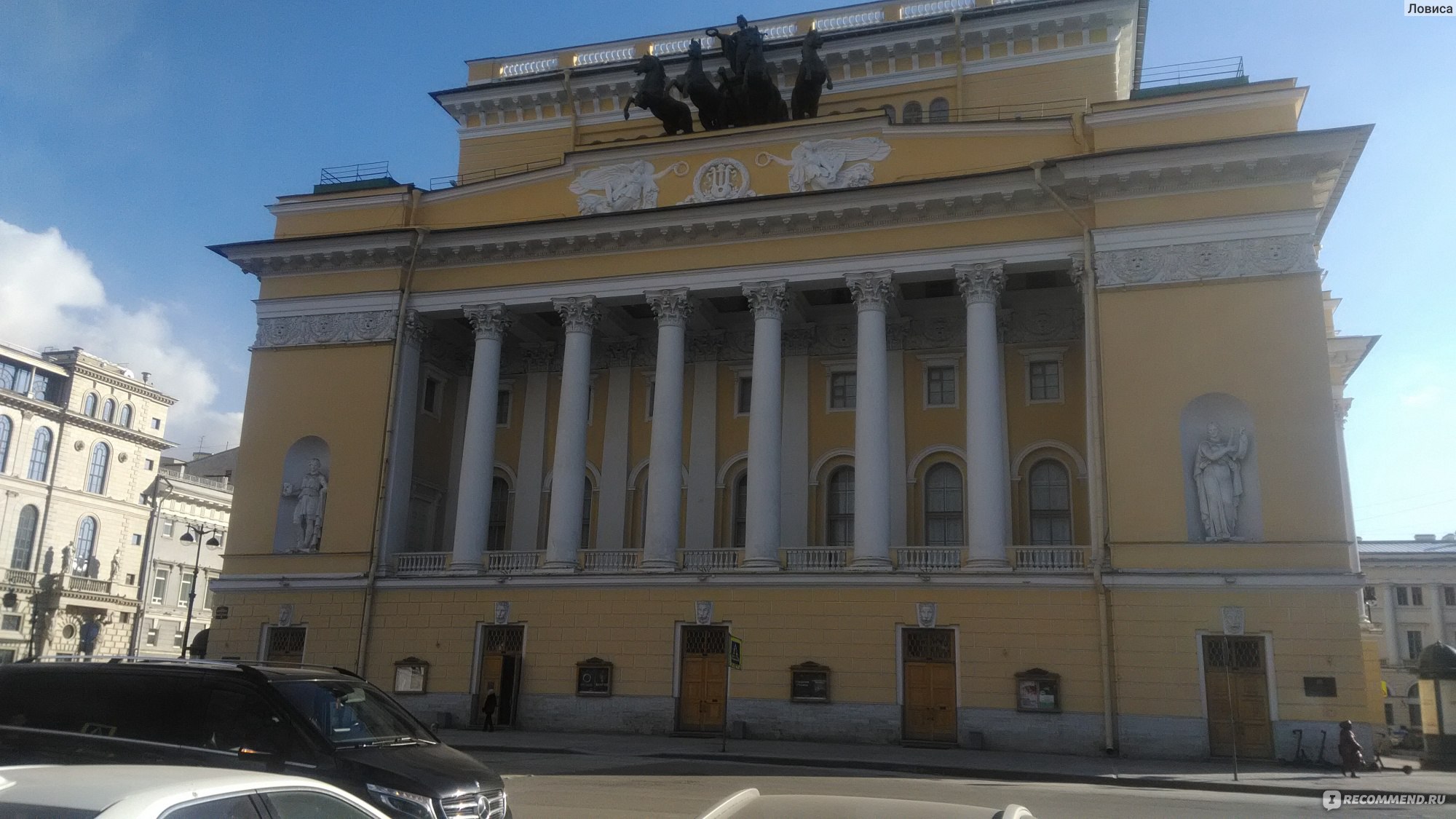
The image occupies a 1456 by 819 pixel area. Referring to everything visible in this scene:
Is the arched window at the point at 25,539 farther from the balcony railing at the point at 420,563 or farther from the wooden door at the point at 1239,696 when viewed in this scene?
the wooden door at the point at 1239,696

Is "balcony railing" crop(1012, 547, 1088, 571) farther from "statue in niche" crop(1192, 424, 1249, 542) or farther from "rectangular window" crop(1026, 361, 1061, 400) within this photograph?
"rectangular window" crop(1026, 361, 1061, 400)

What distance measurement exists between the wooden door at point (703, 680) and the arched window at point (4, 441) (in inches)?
1925

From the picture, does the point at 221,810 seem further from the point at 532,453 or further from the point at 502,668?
the point at 532,453

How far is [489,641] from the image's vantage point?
27.1 metres

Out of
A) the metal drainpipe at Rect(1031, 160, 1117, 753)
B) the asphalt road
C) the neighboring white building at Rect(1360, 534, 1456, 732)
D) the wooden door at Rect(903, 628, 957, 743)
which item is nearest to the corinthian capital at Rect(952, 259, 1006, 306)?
the metal drainpipe at Rect(1031, 160, 1117, 753)

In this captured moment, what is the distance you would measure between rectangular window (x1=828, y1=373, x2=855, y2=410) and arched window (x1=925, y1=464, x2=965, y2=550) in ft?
9.45

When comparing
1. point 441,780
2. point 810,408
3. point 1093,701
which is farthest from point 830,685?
point 441,780

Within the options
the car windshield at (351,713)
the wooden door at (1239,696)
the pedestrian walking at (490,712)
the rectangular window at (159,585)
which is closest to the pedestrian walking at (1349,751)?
the wooden door at (1239,696)

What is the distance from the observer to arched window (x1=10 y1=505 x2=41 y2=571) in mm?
57219

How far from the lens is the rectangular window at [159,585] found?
6400 cm

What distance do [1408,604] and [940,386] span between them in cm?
5543

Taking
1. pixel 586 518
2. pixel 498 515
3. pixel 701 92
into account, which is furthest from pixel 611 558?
pixel 701 92

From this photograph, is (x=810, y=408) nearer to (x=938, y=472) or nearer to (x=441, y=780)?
(x=938, y=472)

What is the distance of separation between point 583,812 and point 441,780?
14.1ft
